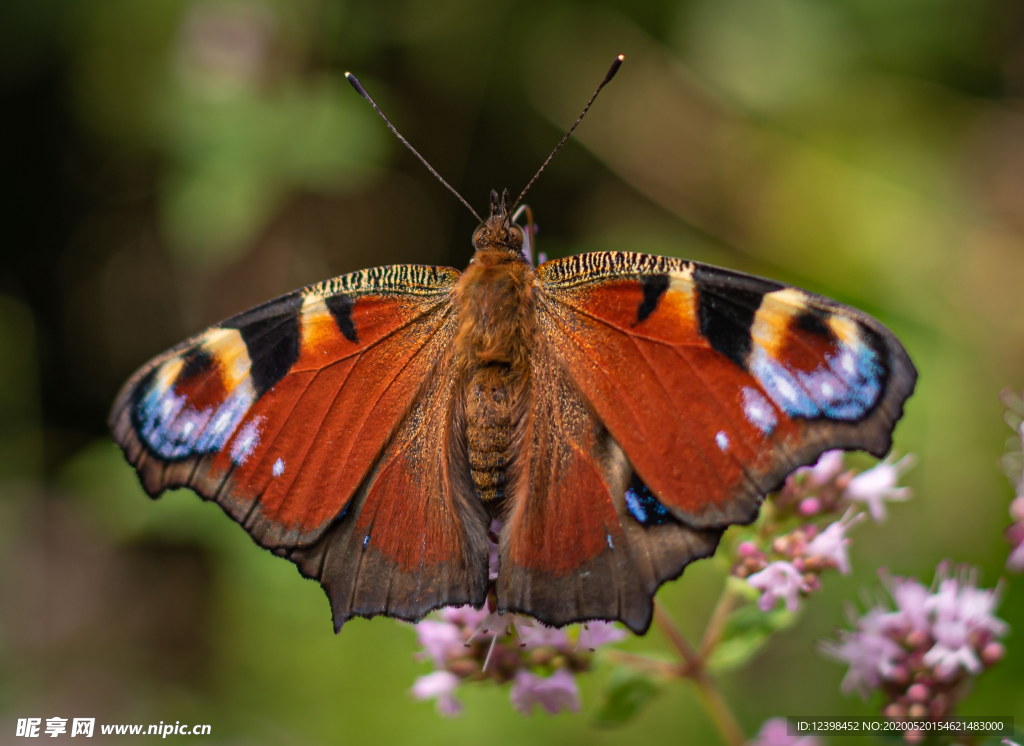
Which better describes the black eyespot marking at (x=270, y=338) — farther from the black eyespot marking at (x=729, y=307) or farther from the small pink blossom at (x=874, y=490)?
the small pink blossom at (x=874, y=490)

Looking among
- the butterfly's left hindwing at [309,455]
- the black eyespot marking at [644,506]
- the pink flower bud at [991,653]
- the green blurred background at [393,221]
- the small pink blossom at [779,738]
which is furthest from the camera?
the green blurred background at [393,221]

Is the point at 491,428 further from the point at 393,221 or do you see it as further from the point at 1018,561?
the point at 393,221

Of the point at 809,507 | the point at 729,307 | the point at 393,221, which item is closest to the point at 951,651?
the point at 809,507

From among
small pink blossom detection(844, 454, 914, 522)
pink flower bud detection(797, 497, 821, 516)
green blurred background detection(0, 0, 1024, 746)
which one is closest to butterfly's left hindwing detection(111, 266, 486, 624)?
pink flower bud detection(797, 497, 821, 516)

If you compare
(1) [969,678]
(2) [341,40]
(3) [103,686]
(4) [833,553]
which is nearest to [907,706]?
(1) [969,678]

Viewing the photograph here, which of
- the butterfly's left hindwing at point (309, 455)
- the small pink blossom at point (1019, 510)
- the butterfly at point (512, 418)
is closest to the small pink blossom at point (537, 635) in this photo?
the butterfly at point (512, 418)

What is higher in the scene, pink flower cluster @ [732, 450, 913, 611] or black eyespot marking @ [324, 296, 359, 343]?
black eyespot marking @ [324, 296, 359, 343]

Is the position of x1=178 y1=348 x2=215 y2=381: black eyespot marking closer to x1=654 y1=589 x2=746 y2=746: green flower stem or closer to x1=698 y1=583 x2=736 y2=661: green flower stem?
x1=654 y1=589 x2=746 y2=746: green flower stem
